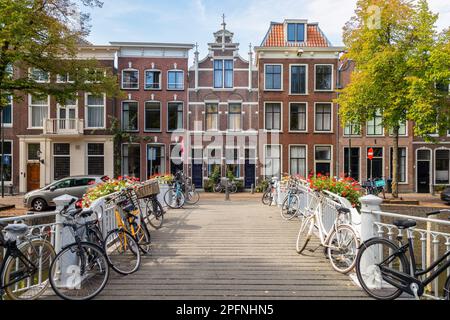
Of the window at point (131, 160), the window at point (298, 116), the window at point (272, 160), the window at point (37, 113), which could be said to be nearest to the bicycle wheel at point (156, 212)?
the window at point (131, 160)

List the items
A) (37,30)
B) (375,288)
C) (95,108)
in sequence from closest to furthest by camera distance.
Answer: (375,288)
(37,30)
(95,108)

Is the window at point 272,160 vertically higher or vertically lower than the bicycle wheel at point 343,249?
higher

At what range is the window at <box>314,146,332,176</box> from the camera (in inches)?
957

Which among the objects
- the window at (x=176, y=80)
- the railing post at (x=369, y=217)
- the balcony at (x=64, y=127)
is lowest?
the railing post at (x=369, y=217)

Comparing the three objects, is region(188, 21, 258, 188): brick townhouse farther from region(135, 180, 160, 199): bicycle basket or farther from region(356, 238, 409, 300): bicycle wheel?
region(356, 238, 409, 300): bicycle wheel

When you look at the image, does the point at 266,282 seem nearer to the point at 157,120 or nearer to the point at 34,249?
the point at 34,249

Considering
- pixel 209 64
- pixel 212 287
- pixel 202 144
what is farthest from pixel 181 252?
pixel 209 64

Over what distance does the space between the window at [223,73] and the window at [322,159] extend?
26.2 ft

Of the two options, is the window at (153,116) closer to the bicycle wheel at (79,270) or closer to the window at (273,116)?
the window at (273,116)

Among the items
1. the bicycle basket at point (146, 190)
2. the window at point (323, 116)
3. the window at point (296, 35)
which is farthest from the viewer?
the window at point (296, 35)

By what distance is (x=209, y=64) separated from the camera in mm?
24125

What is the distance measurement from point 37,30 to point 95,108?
37.9ft

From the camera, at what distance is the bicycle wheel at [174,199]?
1168 cm

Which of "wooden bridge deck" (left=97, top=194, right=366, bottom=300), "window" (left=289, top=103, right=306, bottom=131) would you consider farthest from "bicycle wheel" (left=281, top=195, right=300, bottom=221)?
"window" (left=289, top=103, right=306, bottom=131)
